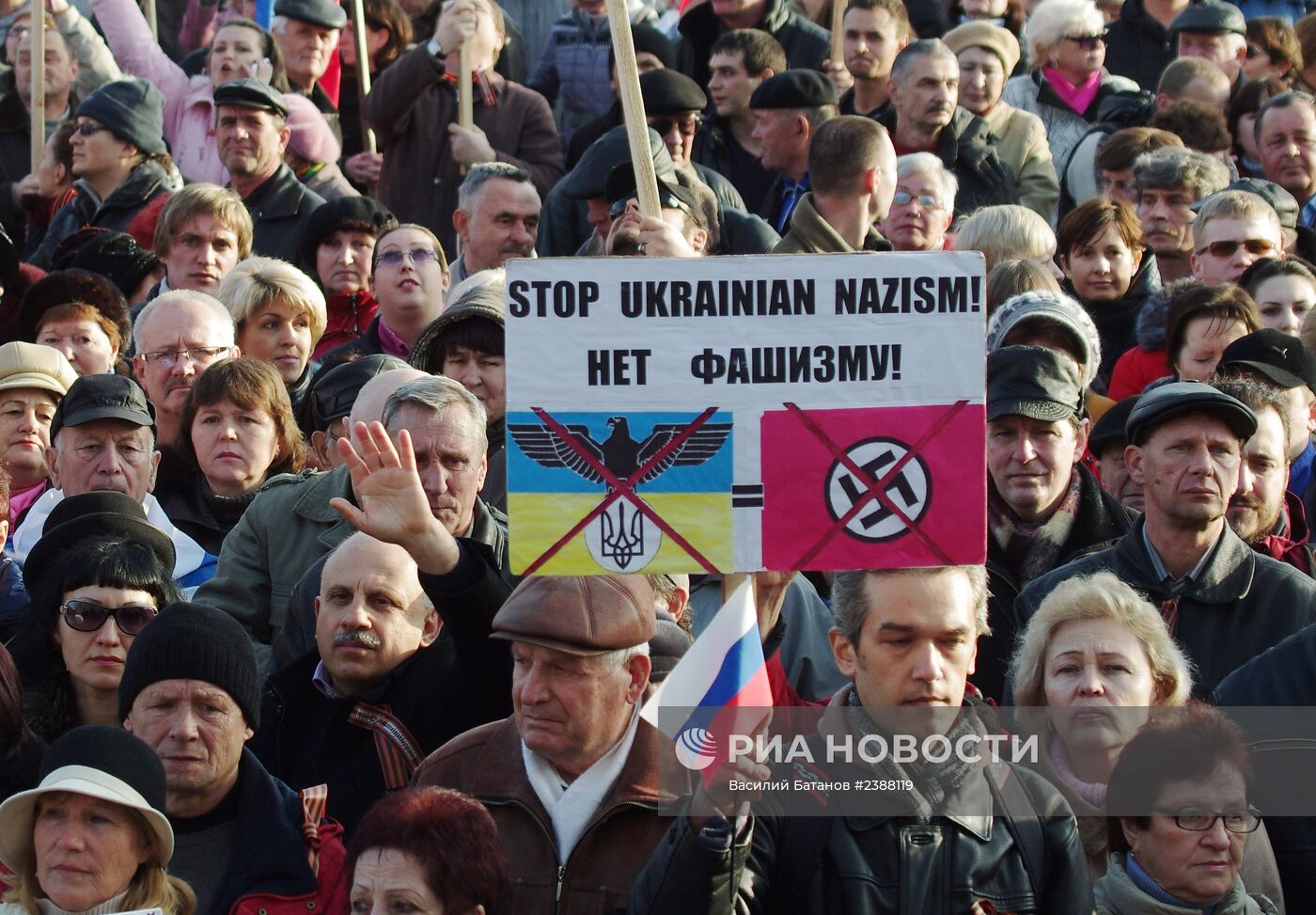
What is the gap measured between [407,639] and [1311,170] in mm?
6367

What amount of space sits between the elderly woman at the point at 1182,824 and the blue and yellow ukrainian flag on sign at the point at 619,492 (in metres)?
1.05

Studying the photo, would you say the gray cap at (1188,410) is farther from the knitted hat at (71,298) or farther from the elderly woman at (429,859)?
the knitted hat at (71,298)

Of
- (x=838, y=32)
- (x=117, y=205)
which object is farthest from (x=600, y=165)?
(x=838, y=32)

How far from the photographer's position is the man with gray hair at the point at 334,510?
6.83 m

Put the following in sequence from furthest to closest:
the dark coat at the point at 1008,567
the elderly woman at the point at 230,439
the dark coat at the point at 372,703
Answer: the elderly woman at the point at 230,439 < the dark coat at the point at 1008,567 < the dark coat at the point at 372,703

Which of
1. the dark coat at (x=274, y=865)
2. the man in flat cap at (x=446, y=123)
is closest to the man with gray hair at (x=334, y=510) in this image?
the dark coat at (x=274, y=865)

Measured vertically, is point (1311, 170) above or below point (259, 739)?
above

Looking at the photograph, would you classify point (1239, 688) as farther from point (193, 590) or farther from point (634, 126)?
point (193, 590)

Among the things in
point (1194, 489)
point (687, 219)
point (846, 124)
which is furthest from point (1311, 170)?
point (1194, 489)

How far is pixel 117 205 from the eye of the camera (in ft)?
37.0

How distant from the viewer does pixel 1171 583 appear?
6.71 metres

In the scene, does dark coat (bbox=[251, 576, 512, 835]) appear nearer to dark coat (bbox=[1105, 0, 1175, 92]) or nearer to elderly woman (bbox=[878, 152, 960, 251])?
elderly woman (bbox=[878, 152, 960, 251])

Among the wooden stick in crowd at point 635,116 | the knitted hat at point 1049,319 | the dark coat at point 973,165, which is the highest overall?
the dark coat at point 973,165

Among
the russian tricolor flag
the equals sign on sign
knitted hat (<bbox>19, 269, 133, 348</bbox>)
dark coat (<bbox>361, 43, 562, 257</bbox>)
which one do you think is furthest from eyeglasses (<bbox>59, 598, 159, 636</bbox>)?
dark coat (<bbox>361, 43, 562, 257</bbox>)
